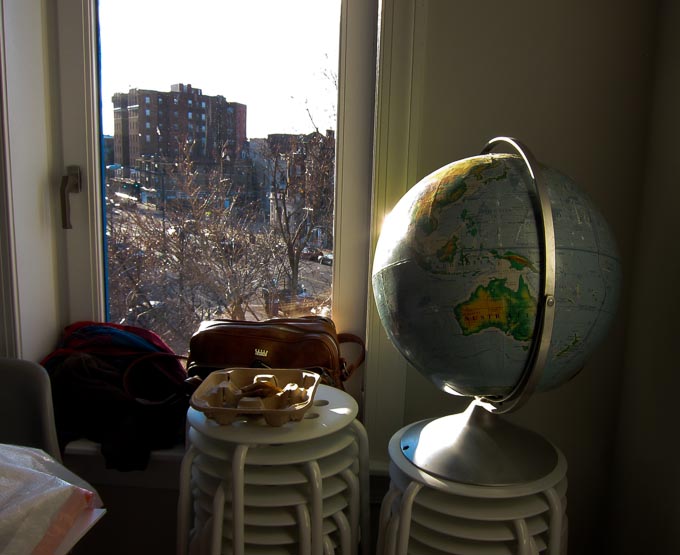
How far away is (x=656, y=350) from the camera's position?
124 cm

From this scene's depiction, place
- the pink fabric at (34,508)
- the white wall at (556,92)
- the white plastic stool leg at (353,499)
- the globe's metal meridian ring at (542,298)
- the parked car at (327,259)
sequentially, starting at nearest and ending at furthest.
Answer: the pink fabric at (34,508) → the globe's metal meridian ring at (542,298) → the white plastic stool leg at (353,499) → the white wall at (556,92) → the parked car at (327,259)

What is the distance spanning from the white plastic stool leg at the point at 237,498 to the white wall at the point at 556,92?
87cm

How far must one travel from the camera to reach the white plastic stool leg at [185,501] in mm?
1005

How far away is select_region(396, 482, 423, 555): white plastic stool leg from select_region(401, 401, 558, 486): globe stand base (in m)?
0.04

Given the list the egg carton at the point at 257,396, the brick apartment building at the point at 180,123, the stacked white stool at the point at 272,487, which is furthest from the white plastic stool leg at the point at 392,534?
the brick apartment building at the point at 180,123

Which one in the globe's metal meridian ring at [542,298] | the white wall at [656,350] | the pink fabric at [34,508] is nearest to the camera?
the pink fabric at [34,508]

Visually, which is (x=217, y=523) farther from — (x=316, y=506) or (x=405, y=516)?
(x=405, y=516)

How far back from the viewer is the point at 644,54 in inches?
51.9

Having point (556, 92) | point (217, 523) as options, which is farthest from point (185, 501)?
point (556, 92)

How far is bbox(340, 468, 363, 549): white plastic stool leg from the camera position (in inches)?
40.2

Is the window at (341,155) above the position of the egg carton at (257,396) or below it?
above

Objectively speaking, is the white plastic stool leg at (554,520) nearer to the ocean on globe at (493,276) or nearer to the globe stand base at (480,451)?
the globe stand base at (480,451)

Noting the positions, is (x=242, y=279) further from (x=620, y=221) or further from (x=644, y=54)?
(x=644, y=54)

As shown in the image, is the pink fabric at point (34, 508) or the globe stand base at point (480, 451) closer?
the pink fabric at point (34, 508)
